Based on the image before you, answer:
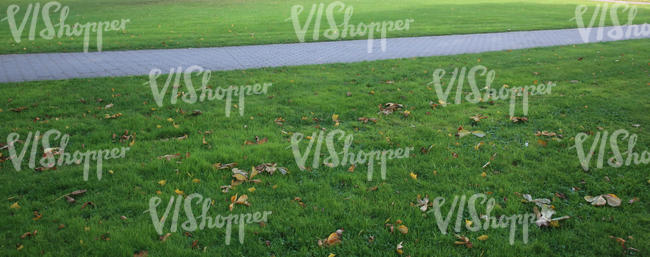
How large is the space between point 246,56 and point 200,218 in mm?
7558

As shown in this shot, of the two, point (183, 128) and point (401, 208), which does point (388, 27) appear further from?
point (401, 208)

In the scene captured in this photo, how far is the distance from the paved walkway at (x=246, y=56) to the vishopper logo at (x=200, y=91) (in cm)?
102

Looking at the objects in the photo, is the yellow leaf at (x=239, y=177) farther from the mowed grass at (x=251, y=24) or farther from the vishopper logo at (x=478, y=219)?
the mowed grass at (x=251, y=24)

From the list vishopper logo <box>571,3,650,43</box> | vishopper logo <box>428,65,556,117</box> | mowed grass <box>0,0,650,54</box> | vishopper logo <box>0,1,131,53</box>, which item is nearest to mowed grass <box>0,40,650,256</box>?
vishopper logo <box>428,65,556,117</box>

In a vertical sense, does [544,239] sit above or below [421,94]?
below

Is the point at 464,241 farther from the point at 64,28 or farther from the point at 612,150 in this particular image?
the point at 64,28

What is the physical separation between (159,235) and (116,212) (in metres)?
0.58

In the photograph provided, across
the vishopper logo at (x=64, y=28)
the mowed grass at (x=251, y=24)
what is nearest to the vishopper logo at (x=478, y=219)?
the mowed grass at (x=251, y=24)

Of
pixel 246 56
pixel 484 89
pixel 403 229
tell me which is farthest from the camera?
pixel 246 56

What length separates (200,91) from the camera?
7.25 m

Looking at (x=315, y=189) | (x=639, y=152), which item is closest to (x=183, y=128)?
(x=315, y=189)

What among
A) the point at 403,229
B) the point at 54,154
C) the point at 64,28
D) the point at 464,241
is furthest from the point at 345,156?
the point at 64,28

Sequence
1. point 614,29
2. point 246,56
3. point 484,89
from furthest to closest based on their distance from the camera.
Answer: point 614,29
point 246,56
point 484,89

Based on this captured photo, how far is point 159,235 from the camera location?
10.9ft
